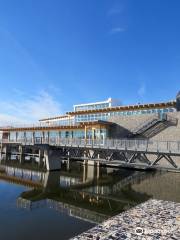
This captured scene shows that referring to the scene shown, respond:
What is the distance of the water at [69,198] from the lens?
1738cm

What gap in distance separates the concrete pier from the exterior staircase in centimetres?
3062

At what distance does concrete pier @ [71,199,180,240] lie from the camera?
14055 mm

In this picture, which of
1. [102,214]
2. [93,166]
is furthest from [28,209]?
[93,166]

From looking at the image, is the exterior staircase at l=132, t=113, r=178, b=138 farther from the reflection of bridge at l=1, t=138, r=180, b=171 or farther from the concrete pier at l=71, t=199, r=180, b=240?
the concrete pier at l=71, t=199, r=180, b=240

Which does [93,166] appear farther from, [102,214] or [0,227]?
[0,227]

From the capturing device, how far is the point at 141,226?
614 inches

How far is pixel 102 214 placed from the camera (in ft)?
68.0

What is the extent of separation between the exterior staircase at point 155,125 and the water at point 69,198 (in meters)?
9.30

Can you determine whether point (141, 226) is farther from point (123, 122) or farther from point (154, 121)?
point (123, 122)

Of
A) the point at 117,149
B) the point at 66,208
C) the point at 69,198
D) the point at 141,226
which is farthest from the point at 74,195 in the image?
the point at 141,226

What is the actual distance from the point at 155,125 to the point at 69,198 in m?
28.9

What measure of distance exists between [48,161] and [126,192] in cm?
1695

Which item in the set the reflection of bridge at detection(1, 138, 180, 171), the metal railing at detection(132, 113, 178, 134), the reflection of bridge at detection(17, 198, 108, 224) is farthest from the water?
the metal railing at detection(132, 113, 178, 134)

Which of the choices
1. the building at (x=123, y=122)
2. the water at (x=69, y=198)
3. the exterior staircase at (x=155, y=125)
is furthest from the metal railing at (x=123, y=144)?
the exterior staircase at (x=155, y=125)
